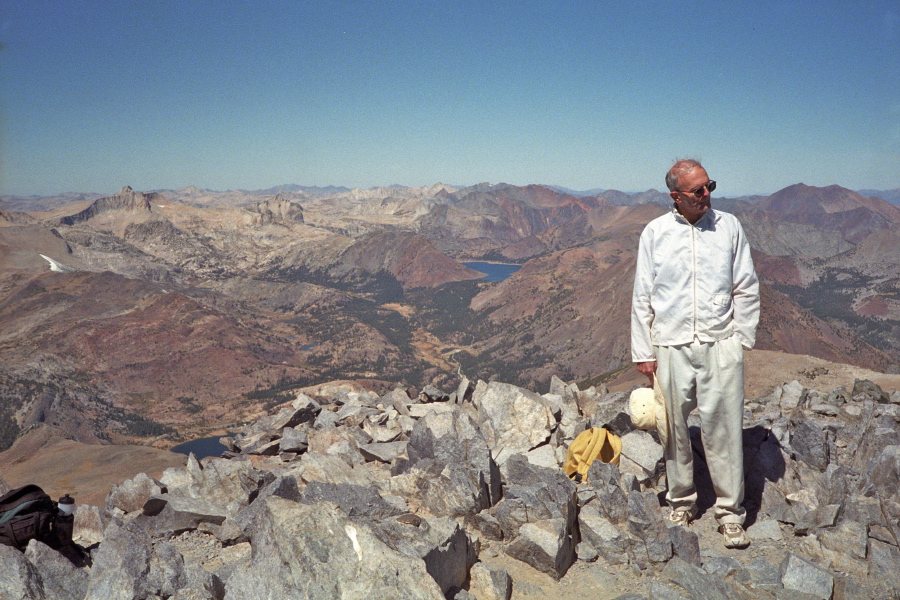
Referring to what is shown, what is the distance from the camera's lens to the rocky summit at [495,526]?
3230mm

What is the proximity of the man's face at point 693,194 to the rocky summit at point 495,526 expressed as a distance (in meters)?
2.37

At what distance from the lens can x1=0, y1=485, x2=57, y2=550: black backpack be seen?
12.8 feet

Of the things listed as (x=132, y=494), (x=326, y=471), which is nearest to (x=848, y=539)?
(x=326, y=471)

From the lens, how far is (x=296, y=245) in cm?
13225

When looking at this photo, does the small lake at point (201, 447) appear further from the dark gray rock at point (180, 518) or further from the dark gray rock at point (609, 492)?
the dark gray rock at point (609, 492)

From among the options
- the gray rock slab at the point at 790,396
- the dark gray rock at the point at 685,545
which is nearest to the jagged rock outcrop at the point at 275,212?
the gray rock slab at the point at 790,396

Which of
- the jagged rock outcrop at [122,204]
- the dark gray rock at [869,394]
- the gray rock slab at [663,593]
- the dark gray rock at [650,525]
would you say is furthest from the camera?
the jagged rock outcrop at [122,204]

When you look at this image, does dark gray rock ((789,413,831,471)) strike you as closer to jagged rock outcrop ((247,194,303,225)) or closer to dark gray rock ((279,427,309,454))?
Result: dark gray rock ((279,427,309,454))

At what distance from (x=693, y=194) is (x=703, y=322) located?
3.30 feet

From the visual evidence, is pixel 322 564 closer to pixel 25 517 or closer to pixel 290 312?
pixel 25 517

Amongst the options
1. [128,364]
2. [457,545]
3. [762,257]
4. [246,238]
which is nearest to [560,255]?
[762,257]

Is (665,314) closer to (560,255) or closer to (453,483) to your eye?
(453,483)

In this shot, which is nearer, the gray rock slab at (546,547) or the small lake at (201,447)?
the gray rock slab at (546,547)

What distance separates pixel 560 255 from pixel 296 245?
70.6m
